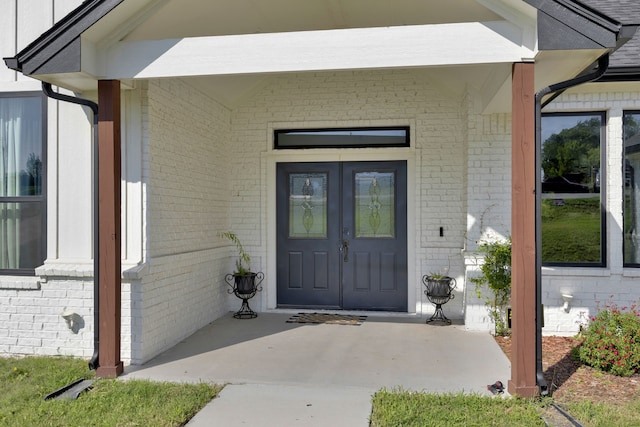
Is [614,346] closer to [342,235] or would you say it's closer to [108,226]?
[342,235]

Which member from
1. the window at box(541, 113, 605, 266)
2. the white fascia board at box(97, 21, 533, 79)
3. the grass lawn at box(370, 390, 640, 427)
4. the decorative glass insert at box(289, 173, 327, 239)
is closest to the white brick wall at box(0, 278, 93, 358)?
the white fascia board at box(97, 21, 533, 79)

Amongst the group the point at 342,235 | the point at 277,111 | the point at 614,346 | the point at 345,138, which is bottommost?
the point at 614,346

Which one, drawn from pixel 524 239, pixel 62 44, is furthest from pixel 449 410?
pixel 62 44

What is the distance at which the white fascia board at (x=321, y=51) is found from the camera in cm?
384

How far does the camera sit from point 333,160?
286 inches

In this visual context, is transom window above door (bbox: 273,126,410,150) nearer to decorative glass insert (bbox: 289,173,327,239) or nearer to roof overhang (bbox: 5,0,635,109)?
decorative glass insert (bbox: 289,173,327,239)

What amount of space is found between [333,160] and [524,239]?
3.83 meters

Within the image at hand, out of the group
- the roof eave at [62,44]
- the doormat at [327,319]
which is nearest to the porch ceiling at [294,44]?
the roof eave at [62,44]

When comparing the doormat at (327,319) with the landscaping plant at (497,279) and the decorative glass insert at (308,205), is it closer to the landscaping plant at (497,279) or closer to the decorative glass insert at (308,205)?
the decorative glass insert at (308,205)

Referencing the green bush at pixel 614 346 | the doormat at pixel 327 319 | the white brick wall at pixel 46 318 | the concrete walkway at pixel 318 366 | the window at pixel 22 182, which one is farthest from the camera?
the doormat at pixel 327 319

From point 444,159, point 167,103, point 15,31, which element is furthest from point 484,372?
point 15,31

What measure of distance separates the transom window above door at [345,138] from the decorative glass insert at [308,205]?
458 millimetres

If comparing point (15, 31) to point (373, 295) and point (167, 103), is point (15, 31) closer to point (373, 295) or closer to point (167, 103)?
point (167, 103)

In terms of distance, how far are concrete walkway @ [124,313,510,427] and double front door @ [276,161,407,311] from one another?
31.1 inches
